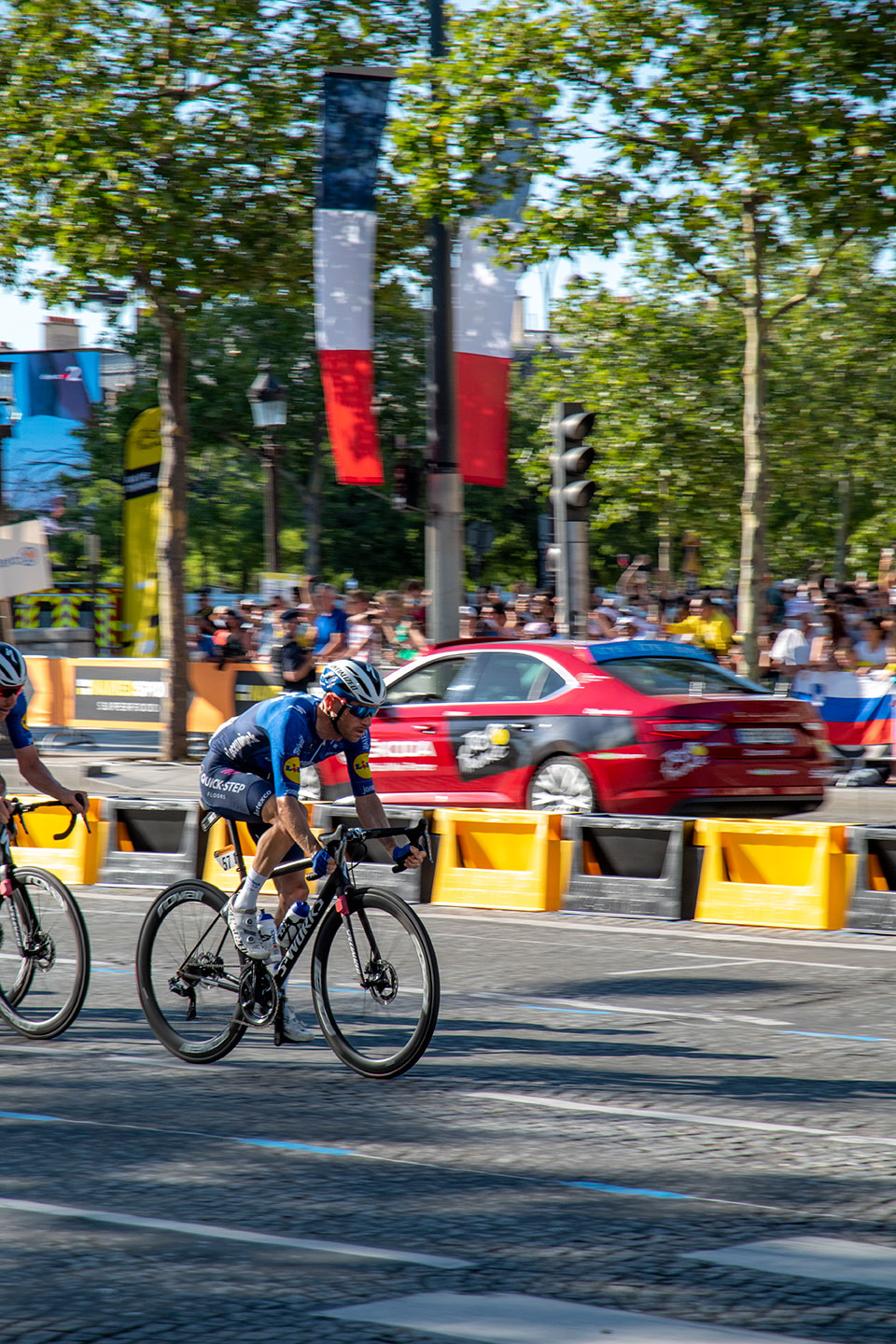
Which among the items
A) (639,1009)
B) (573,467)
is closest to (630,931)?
(639,1009)

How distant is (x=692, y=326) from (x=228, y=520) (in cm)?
2639

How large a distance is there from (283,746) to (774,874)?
16.9 feet

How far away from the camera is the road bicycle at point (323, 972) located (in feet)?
21.4

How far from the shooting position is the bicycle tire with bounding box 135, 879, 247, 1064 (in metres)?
6.98

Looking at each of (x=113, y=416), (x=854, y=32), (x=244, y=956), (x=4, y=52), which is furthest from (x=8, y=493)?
(x=244, y=956)

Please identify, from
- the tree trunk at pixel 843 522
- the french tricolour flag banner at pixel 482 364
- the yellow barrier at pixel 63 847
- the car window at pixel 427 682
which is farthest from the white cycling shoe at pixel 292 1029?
the tree trunk at pixel 843 522

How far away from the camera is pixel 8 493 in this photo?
194 feet

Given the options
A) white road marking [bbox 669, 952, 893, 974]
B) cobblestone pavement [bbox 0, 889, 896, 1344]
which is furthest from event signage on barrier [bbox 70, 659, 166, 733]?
cobblestone pavement [bbox 0, 889, 896, 1344]

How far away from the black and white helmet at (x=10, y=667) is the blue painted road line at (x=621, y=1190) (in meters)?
3.40

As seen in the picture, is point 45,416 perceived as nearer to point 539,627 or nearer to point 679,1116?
point 539,627

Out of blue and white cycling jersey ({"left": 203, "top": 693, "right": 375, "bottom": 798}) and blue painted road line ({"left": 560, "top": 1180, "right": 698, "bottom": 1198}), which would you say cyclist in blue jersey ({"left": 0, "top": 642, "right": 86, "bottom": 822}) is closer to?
blue and white cycling jersey ({"left": 203, "top": 693, "right": 375, "bottom": 798})

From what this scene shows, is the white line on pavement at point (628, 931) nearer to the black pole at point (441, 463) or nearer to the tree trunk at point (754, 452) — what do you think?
the black pole at point (441, 463)

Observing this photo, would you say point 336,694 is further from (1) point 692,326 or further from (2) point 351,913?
(1) point 692,326

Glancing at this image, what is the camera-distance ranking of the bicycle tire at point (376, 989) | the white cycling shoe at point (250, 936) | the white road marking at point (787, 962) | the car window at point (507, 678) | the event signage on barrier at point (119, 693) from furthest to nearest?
1. the event signage on barrier at point (119, 693)
2. the car window at point (507, 678)
3. the white road marking at point (787, 962)
4. the white cycling shoe at point (250, 936)
5. the bicycle tire at point (376, 989)
